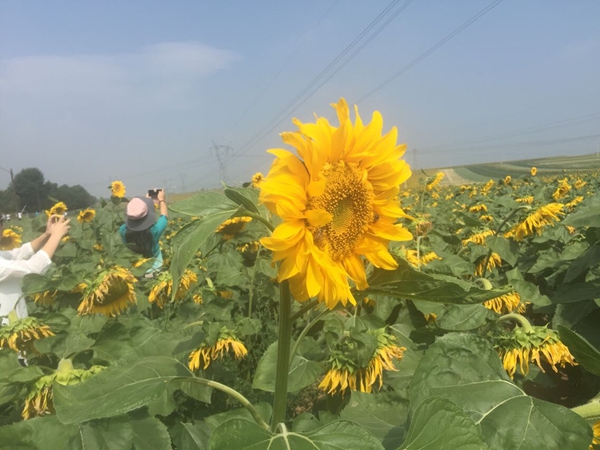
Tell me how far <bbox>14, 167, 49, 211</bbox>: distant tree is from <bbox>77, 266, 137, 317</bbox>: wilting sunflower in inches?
1115

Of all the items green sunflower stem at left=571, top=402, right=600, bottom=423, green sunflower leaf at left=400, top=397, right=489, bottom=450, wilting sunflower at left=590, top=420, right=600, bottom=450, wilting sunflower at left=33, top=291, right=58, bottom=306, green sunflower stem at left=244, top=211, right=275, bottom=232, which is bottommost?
wilting sunflower at left=33, top=291, right=58, bottom=306

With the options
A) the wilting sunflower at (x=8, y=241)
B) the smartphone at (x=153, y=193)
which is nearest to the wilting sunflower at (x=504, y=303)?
the wilting sunflower at (x=8, y=241)

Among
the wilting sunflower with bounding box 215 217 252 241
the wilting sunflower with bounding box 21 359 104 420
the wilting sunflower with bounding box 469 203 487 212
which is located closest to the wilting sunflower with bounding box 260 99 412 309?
the wilting sunflower with bounding box 21 359 104 420

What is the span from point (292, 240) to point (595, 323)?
186 cm

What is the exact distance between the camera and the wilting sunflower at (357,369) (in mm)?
1672

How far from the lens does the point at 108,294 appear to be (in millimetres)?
2555

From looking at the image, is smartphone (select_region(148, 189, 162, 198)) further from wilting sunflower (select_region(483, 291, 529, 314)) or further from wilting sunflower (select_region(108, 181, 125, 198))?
wilting sunflower (select_region(483, 291, 529, 314))

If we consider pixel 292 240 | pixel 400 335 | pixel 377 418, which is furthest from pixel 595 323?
pixel 292 240

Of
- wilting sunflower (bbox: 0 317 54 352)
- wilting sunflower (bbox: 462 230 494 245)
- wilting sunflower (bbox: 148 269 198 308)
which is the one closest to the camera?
wilting sunflower (bbox: 0 317 54 352)

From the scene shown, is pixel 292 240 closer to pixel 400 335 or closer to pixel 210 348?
pixel 400 335

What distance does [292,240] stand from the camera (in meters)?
0.91

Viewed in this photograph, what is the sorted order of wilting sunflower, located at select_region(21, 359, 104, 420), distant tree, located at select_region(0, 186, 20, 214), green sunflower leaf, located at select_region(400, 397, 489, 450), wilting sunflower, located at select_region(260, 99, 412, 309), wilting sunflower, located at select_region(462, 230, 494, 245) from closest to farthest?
green sunflower leaf, located at select_region(400, 397, 489, 450)
wilting sunflower, located at select_region(260, 99, 412, 309)
wilting sunflower, located at select_region(21, 359, 104, 420)
wilting sunflower, located at select_region(462, 230, 494, 245)
distant tree, located at select_region(0, 186, 20, 214)

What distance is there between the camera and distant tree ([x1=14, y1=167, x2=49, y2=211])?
3077 centimetres

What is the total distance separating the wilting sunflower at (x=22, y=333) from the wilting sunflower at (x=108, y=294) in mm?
530
